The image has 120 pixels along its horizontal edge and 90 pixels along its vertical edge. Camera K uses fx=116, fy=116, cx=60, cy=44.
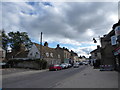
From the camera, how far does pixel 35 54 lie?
128ft

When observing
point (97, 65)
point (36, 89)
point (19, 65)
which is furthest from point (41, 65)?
point (36, 89)

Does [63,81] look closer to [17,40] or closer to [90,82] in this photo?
[90,82]

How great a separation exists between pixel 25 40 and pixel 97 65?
3719 centimetres

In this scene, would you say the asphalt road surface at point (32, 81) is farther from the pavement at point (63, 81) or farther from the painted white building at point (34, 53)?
the painted white building at point (34, 53)

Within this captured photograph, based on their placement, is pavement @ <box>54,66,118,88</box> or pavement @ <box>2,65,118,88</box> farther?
pavement @ <box>2,65,118,88</box>

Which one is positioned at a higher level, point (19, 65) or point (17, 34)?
point (17, 34)

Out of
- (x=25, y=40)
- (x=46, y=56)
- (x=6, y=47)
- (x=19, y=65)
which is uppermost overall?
(x=25, y=40)

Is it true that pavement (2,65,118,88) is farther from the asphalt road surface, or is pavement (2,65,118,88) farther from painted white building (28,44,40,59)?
painted white building (28,44,40,59)

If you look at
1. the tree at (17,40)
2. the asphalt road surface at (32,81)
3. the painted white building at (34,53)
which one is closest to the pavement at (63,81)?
the asphalt road surface at (32,81)

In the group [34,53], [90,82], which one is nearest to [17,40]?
[34,53]

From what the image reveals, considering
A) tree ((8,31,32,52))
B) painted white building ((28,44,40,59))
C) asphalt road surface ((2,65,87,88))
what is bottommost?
asphalt road surface ((2,65,87,88))

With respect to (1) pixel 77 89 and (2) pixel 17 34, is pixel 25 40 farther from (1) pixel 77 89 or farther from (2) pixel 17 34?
(1) pixel 77 89

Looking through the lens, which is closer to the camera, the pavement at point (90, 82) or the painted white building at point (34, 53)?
the pavement at point (90, 82)

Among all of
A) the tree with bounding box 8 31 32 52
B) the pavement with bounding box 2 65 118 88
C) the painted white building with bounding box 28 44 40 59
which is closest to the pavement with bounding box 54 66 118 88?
the pavement with bounding box 2 65 118 88
